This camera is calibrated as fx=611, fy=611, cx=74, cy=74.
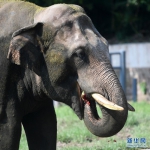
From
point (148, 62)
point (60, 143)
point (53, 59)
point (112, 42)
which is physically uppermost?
point (53, 59)

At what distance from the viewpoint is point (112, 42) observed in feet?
80.3

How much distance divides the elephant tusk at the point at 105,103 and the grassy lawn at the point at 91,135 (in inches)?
112

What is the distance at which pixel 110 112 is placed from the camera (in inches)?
217

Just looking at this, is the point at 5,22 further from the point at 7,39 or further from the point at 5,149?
the point at 5,149

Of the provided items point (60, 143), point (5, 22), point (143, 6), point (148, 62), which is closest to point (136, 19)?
point (143, 6)

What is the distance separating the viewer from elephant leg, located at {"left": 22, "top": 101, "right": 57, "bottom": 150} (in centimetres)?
655

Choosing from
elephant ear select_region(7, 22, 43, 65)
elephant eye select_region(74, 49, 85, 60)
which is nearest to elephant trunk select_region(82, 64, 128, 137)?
elephant eye select_region(74, 49, 85, 60)

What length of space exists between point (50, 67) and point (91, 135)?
4125mm

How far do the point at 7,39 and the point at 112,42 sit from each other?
1850cm

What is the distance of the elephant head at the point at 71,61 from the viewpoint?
18.3 feet

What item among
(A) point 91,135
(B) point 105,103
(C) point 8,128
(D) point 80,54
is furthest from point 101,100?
(A) point 91,135

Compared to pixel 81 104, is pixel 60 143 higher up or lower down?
lower down

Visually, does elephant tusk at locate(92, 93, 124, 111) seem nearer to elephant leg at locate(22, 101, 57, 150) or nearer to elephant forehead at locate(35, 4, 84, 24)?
elephant forehead at locate(35, 4, 84, 24)

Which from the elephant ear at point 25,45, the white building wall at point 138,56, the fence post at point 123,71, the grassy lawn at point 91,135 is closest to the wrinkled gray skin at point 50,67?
the elephant ear at point 25,45
